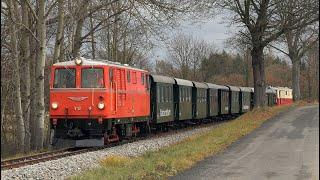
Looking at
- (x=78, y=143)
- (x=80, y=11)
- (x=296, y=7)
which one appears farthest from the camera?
(x=296, y=7)

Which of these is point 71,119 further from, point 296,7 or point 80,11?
point 296,7

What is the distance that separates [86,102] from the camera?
1933cm

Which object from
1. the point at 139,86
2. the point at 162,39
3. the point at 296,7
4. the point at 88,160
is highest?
the point at 296,7

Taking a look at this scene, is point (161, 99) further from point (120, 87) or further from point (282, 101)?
point (282, 101)

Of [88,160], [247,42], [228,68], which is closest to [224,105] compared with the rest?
[247,42]

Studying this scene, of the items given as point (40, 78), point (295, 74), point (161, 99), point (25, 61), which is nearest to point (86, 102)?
point (40, 78)

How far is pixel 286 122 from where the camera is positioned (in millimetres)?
24938

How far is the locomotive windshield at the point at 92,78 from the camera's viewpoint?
63.7ft

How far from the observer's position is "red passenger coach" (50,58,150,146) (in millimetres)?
19109

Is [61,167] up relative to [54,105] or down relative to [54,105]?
down

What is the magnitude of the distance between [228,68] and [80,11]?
74.0m

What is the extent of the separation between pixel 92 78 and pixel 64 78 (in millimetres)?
1131

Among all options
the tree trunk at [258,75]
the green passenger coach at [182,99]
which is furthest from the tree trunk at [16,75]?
the tree trunk at [258,75]

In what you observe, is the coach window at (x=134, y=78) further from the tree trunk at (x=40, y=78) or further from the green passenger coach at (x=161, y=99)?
the tree trunk at (x=40, y=78)
